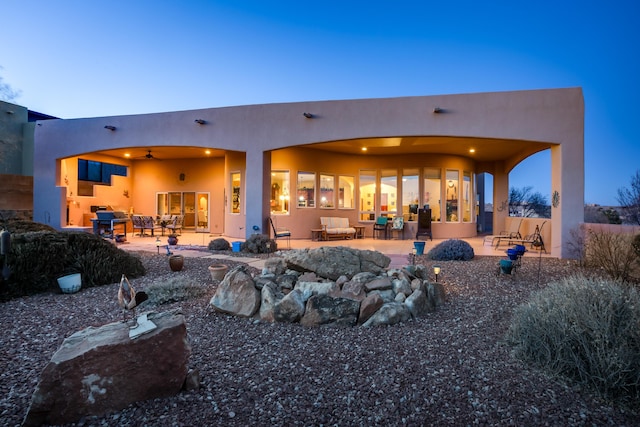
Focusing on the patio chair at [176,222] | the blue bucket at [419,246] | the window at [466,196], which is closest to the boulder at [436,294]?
the blue bucket at [419,246]

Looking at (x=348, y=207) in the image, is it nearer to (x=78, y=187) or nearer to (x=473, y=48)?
(x=78, y=187)

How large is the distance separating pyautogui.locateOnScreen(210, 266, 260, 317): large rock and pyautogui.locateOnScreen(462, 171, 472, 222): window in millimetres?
12158

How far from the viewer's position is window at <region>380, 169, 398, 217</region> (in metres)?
14.2

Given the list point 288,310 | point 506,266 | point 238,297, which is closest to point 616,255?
point 506,266

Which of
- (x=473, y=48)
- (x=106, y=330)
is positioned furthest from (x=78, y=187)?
(x=473, y=48)

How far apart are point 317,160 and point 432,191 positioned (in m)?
4.93

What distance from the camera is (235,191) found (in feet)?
43.8

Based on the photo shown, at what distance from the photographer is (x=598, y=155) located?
66875mm

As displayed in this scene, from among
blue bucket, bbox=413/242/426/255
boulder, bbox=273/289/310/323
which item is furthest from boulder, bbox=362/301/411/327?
blue bucket, bbox=413/242/426/255

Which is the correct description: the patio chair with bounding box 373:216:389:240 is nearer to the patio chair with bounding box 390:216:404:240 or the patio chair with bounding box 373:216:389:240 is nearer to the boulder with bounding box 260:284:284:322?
the patio chair with bounding box 390:216:404:240

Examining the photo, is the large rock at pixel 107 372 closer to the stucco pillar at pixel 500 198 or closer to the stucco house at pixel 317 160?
the stucco house at pixel 317 160

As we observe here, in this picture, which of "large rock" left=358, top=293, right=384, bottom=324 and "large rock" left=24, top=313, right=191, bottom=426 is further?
"large rock" left=358, top=293, right=384, bottom=324

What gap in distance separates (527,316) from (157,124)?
12.1m

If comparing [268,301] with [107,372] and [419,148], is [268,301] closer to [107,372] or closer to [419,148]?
[107,372]
